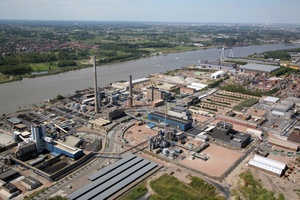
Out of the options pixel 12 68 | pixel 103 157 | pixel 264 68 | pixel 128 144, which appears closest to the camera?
pixel 103 157

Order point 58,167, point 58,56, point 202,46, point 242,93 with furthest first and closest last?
point 202,46
point 58,56
point 242,93
point 58,167

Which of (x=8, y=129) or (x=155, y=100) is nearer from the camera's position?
(x=8, y=129)

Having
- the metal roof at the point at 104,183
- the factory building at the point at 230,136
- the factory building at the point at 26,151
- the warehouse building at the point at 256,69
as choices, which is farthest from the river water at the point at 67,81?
the factory building at the point at 230,136

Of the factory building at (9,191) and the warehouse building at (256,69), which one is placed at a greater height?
the warehouse building at (256,69)

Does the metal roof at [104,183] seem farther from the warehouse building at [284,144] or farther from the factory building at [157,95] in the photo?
the factory building at [157,95]

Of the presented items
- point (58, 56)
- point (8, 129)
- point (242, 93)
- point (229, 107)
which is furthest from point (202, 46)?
point (8, 129)

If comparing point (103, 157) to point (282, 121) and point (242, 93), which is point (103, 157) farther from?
point (242, 93)

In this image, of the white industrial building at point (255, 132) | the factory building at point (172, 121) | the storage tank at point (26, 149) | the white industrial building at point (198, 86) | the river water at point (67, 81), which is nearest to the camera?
the storage tank at point (26, 149)
